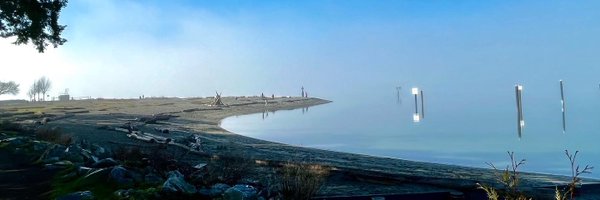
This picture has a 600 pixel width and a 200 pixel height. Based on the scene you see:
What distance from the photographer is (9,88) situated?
137250mm

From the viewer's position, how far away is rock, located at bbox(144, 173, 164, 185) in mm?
11781

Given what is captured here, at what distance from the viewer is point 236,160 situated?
15.0 metres

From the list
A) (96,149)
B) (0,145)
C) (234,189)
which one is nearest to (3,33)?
(0,145)

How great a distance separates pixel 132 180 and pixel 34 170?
212 inches

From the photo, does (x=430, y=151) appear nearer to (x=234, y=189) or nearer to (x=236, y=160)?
(x=236, y=160)

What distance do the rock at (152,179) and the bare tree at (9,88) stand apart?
14191 centimetres

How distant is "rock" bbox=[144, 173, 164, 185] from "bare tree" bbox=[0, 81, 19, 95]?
142 m

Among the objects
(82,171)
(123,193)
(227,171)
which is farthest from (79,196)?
(227,171)

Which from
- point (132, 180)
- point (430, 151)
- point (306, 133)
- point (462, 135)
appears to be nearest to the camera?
point (132, 180)

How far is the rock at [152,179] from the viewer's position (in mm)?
11781

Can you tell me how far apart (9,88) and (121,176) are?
144 meters

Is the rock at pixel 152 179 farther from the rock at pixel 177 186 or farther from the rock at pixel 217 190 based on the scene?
the rock at pixel 217 190

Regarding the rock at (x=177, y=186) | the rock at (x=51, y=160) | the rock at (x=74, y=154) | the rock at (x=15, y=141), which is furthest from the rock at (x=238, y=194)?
the rock at (x=15, y=141)

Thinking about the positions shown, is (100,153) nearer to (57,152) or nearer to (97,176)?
(57,152)
